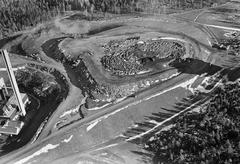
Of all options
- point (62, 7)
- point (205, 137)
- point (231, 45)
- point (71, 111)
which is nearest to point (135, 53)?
point (71, 111)

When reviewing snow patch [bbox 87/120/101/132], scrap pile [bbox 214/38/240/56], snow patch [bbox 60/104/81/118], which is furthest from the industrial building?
scrap pile [bbox 214/38/240/56]

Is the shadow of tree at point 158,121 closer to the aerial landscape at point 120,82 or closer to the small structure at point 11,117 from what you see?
the aerial landscape at point 120,82

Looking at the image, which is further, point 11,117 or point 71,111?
point 71,111

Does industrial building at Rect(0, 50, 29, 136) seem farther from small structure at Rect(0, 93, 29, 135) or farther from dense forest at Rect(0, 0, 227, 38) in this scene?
dense forest at Rect(0, 0, 227, 38)

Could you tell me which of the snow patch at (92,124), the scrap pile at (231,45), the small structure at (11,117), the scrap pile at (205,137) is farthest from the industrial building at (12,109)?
the scrap pile at (231,45)

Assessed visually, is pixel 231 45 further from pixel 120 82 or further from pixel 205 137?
pixel 205 137

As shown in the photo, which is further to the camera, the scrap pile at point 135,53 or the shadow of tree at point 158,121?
the scrap pile at point 135,53

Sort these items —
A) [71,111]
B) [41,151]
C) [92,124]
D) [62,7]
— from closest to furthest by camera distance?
[41,151], [92,124], [71,111], [62,7]
